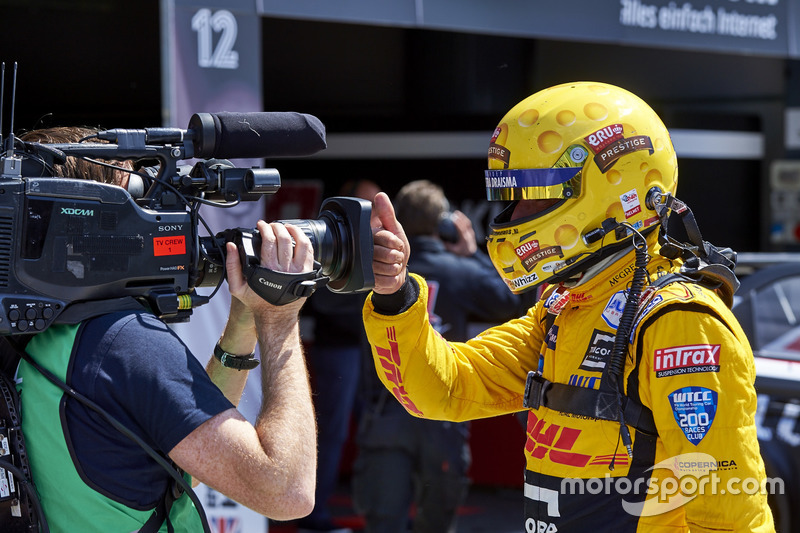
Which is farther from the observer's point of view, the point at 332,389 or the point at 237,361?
the point at 332,389

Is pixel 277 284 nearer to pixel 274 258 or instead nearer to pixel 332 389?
pixel 274 258

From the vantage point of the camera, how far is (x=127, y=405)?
157 centimetres

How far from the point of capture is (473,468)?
602cm

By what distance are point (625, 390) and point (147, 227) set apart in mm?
997

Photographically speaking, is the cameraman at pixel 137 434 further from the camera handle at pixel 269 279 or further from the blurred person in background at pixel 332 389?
the blurred person in background at pixel 332 389

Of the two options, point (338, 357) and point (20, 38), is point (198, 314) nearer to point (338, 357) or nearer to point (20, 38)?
point (338, 357)

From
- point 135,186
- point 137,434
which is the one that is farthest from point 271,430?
point 135,186

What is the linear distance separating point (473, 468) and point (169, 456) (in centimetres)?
462

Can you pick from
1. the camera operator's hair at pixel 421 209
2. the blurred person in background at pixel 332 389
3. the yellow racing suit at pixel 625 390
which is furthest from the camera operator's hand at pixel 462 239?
the yellow racing suit at pixel 625 390

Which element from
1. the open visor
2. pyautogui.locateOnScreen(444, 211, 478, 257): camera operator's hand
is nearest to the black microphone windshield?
the open visor

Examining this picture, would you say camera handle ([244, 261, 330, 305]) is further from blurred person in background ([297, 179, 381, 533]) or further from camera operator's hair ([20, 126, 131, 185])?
blurred person in background ([297, 179, 381, 533])

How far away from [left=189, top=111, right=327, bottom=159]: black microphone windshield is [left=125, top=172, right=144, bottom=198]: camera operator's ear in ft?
0.37

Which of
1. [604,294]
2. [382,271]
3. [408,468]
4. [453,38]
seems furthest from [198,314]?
[453,38]

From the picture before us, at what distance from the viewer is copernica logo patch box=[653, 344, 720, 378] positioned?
5.99 feet
